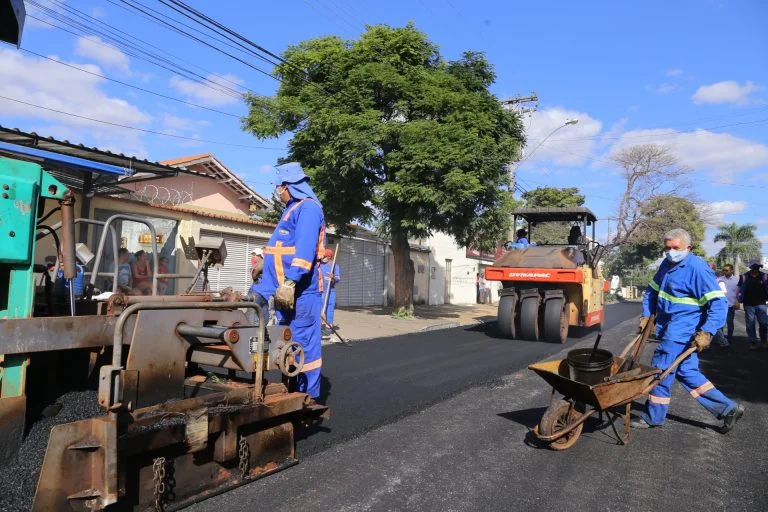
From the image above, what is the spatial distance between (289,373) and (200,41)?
8.80m

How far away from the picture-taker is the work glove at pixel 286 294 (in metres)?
3.85

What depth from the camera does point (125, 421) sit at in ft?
8.45

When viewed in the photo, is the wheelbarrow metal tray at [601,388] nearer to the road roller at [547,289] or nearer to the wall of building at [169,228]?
the road roller at [547,289]

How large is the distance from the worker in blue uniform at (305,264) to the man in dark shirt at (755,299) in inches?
382

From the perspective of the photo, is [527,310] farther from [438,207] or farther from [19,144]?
[19,144]

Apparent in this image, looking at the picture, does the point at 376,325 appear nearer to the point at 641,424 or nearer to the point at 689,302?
the point at 641,424

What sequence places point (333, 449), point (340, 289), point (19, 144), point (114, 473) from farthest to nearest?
1. point (340, 289)
2. point (19, 144)
3. point (333, 449)
4. point (114, 473)

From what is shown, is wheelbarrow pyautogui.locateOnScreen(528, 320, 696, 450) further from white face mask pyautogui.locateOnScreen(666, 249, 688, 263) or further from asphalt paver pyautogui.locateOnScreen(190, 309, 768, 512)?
white face mask pyautogui.locateOnScreen(666, 249, 688, 263)

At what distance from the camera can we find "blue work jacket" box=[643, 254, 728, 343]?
4.55m

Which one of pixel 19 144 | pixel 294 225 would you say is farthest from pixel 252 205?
pixel 294 225

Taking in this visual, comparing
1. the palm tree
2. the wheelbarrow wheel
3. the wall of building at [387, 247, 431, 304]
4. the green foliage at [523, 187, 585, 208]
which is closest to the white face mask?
the wheelbarrow wheel

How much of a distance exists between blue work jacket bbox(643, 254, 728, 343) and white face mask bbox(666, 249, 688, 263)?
0.10 feet

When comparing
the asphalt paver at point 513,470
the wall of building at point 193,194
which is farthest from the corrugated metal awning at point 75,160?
the asphalt paver at point 513,470

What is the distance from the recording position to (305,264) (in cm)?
397
